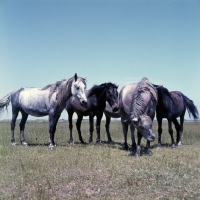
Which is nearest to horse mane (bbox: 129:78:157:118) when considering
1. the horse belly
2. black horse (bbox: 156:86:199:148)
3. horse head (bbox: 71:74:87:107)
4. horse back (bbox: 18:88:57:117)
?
horse head (bbox: 71:74:87:107)

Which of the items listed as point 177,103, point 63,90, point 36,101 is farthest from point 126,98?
point 36,101

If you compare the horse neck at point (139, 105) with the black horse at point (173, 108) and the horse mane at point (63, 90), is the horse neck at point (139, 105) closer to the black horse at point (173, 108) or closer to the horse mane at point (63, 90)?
the horse mane at point (63, 90)

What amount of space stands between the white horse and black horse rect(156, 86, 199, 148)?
11.4 feet

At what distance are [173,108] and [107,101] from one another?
297 cm

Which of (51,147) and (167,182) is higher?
(167,182)

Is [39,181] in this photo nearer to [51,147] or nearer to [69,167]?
[69,167]

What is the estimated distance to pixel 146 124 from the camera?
27.6ft

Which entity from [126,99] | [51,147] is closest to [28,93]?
[51,147]

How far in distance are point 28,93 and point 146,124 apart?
524 centimetres

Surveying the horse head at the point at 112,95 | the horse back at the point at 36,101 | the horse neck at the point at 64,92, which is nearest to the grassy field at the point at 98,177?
the horse neck at the point at 64,92

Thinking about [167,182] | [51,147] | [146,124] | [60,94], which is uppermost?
[60,94]

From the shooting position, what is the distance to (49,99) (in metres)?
10.4

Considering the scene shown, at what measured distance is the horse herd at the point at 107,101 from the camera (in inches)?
346

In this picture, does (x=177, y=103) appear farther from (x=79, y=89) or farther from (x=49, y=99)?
(x=49, y=99)
